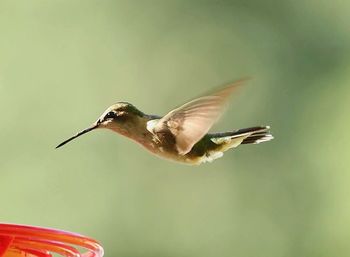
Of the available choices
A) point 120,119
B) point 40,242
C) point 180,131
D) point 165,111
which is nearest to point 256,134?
point 180,131

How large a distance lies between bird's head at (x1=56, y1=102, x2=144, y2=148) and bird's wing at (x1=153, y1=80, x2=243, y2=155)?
0.07 m

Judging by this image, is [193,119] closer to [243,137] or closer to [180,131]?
[180,131]

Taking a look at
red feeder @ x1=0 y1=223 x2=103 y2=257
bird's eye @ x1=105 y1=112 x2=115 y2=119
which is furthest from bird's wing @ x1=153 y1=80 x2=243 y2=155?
red feeder @ x1=0 y1=223 x2=103 y2=257

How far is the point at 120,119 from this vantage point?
2.53 metres

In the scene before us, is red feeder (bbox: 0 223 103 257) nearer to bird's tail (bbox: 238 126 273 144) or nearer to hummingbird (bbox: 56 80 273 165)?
hummingbird (bbox: 56 80 273 165)

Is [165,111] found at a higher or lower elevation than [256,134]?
higher

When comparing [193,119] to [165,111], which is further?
[165,111]

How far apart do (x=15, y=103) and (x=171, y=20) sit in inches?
42.8

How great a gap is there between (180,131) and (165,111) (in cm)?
213

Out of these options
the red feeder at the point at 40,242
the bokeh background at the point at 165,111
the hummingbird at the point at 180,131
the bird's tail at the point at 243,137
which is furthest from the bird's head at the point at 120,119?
the bokeh background at the point at 165,111

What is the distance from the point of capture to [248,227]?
4520mm

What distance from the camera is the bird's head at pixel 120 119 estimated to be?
2.50 meters

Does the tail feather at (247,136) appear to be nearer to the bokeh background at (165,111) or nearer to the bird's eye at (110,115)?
the bird's eye at (110,115)

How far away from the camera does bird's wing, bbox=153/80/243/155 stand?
226cm
